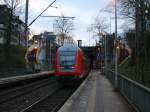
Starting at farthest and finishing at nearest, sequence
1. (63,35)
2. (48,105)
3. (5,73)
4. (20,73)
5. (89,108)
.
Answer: (63,35) < (20,73) < (5,73) < (48,105) < (89,108)

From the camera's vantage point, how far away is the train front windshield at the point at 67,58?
38031 mm

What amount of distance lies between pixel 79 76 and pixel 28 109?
1782cm

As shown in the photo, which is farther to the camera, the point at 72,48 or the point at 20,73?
the point at 20,73

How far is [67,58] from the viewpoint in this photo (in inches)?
1506

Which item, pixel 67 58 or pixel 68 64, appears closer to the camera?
pixel 68 64

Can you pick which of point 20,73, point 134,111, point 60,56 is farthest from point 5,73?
point 134,111

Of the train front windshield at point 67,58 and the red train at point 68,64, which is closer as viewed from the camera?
the red train at point 68,64

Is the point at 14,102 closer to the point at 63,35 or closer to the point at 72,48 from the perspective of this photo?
the point at 72,48

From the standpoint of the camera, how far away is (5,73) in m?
45.8

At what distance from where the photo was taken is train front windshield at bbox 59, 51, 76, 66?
3803 cm

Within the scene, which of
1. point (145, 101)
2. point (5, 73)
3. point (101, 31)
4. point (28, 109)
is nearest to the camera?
point (145, 101)

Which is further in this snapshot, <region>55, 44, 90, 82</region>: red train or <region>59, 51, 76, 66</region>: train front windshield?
<region>59, 51, 76, 66</region>: train front windshield

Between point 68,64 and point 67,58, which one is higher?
point 67,58

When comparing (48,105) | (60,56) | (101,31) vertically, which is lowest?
(48,105)
